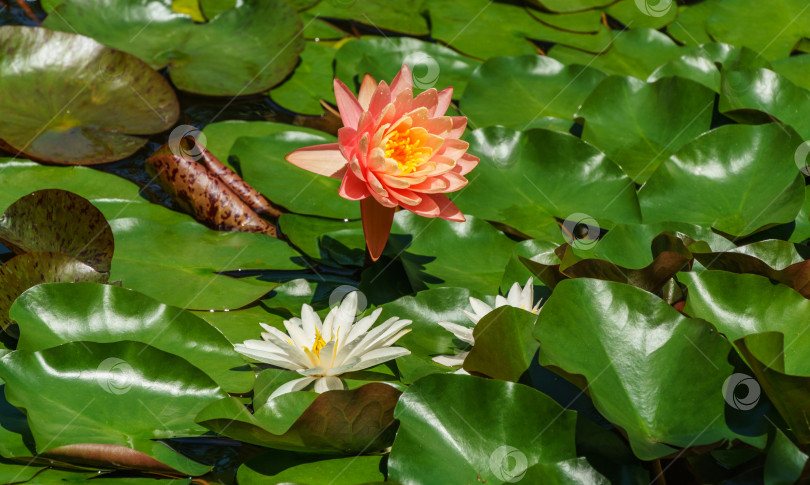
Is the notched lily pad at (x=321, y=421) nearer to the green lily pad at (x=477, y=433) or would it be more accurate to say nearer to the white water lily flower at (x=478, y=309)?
the green lily pad at (x=477, y=433)

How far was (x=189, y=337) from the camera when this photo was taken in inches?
67.0

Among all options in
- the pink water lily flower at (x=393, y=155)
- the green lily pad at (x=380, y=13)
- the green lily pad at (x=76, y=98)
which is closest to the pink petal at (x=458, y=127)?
the pink water lily flower at (x=393, y=155)

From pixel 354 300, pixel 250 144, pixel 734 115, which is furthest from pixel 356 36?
pixel 354 300

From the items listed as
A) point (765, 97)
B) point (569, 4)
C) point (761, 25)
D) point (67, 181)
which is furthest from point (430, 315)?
point (761, 25)

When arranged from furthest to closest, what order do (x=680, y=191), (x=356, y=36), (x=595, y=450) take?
(x=356, y=36)
(x=680, y=191)
(x=595, y=450)

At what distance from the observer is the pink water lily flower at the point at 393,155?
1.73 metres

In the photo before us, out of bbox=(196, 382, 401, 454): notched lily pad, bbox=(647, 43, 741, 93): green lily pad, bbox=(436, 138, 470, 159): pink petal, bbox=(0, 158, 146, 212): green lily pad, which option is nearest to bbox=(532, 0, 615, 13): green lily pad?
bbox=(647, 43, 741, 93): green lily pad

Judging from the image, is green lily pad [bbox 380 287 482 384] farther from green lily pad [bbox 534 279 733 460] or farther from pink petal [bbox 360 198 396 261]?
green lily pad [bbox 534 279 733 460]

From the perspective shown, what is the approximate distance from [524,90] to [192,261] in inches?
55.2

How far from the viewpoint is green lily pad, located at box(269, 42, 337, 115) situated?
9.25 ft

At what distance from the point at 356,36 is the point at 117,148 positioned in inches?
49.2

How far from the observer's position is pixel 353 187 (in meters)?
1.76

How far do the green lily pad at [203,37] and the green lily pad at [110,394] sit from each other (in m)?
1.50

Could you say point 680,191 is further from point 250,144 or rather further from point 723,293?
point 250,144
